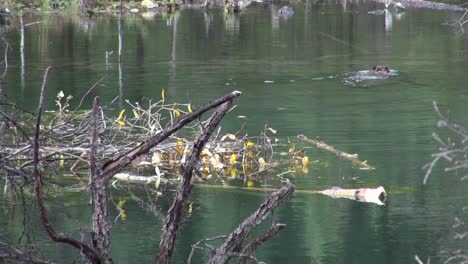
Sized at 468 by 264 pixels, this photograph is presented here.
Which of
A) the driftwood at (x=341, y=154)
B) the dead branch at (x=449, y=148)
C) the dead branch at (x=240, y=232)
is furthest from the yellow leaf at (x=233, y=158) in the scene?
the dead branch at (x=449, y=148)

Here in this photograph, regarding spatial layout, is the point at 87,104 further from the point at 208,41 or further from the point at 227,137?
the point at 208,41

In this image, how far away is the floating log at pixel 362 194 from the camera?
34.5 ft

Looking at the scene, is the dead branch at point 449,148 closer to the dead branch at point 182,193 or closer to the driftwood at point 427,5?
the dead branch at point 182,193

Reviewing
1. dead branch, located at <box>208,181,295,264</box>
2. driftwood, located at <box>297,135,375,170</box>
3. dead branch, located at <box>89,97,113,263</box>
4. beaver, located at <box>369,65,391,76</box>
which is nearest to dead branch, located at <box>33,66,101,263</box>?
dead branch, located at <box>89,97,113,263</box>

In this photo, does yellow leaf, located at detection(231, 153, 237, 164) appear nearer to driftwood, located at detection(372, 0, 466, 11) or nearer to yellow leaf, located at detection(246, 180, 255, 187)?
yellow leaf, located at detection(246, 180, 255, 187)

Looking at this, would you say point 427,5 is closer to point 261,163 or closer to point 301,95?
point 301,95

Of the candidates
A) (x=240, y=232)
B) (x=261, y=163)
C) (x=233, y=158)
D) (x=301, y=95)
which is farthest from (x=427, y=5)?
(x=240, y=232)

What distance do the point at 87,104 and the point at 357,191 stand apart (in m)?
8.15

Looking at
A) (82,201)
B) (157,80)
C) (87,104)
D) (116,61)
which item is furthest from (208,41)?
(82,201)

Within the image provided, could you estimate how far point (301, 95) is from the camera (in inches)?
726

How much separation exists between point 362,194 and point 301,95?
7946mm

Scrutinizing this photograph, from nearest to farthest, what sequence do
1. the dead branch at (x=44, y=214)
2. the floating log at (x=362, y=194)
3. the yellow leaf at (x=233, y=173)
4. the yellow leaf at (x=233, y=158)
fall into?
the dead branch at (x=44, y=214)
the floating log at (x=362, y=194)
the yellow leaf at (x=233, y=158)
the yellow leaf at (x=233, y=173)

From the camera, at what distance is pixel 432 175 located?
1158cm

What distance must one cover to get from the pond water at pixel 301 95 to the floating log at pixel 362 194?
0.36 ft
